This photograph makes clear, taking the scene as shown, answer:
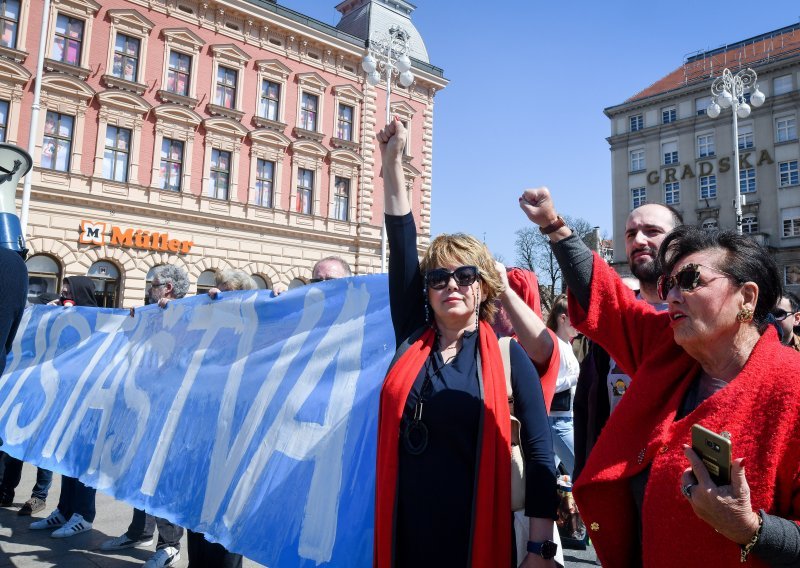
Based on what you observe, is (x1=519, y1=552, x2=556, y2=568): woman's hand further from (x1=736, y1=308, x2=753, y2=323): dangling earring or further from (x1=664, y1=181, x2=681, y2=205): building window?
(x1=664, y1=181, x2=681, y2=205): building window

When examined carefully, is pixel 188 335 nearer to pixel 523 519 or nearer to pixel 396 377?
pixel 396 377

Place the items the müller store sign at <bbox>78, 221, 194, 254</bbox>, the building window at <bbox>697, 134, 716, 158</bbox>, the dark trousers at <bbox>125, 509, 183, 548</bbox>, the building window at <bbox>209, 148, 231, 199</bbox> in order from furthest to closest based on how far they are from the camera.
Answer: the building window at <bbox>697, 134, 716, 158</bbox> → the building window at <bbox>209, 148, 231, 199</bbox> → the müller store sign at <bbox>78, 221, 194, 254</bbox> → the dark trousers at <bbox>125, 509, 183, 548</bbox>

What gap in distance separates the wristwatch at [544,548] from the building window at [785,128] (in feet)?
148

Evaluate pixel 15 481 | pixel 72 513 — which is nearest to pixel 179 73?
pixel 15 481

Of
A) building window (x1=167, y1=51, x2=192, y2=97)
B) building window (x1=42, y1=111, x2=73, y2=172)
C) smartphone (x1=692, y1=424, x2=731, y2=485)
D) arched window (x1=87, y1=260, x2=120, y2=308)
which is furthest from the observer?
building window (x1=167, y1=51, x2=192, y2=97)

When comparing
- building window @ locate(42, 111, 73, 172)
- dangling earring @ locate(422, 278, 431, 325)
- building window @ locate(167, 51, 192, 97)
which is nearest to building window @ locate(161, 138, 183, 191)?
building window @ locate(167, 51, 192, 97)

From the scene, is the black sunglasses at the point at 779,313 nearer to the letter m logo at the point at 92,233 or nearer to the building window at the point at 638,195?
the letter m logo at the point at 92,233

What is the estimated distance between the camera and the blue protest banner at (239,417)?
303 centimetres

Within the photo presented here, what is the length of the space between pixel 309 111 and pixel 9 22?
11.1 m

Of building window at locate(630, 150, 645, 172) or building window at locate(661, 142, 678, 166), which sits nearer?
building window at locate(661, 142, 678, 166)

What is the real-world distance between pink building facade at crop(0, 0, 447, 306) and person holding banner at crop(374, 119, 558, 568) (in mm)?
19749

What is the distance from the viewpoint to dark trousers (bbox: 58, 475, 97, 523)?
4838 millimetres

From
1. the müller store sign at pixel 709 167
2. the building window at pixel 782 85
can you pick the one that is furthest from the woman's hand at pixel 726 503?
the building window at pixel 782 85

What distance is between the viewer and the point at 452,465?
2.16m
